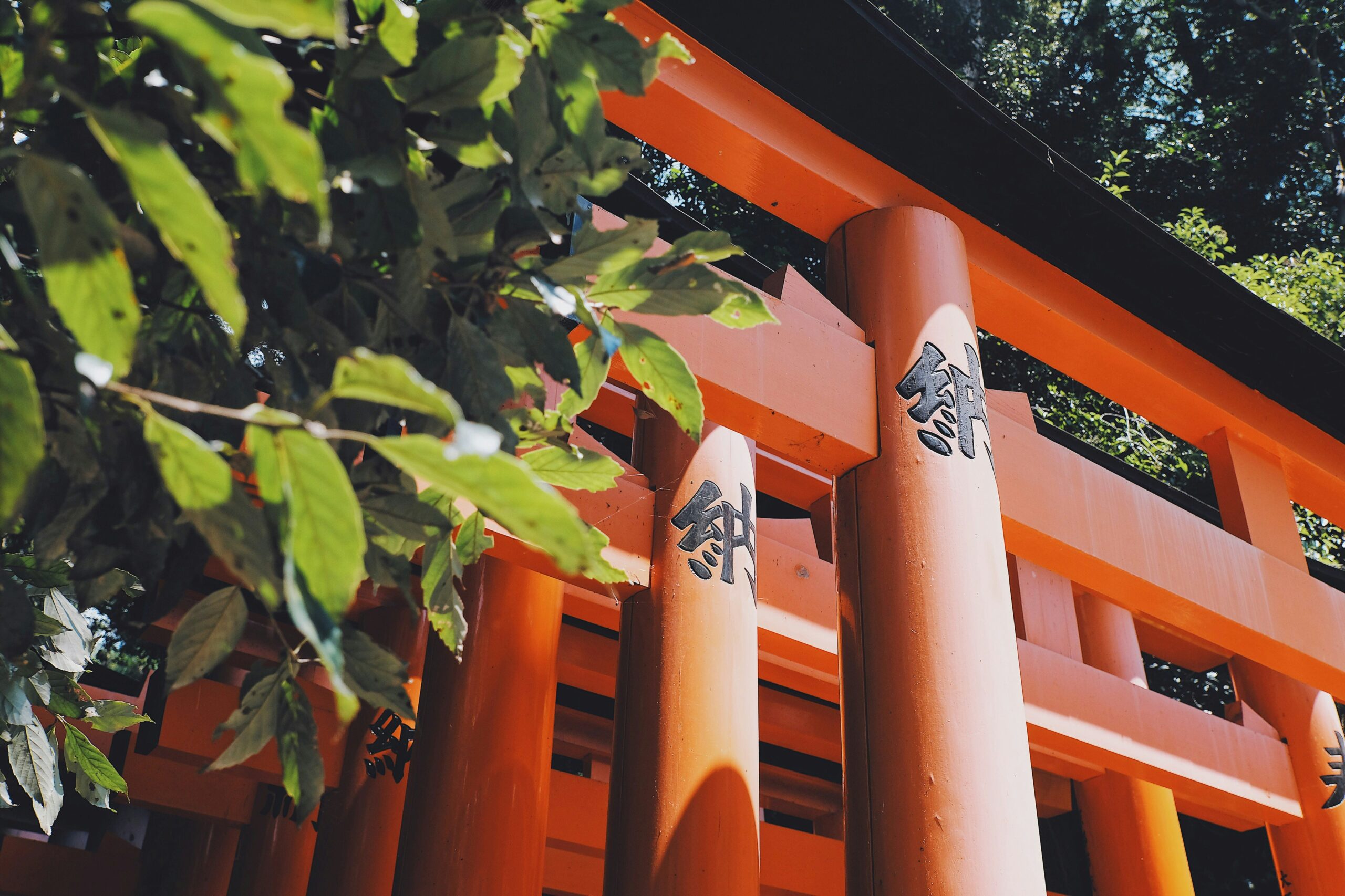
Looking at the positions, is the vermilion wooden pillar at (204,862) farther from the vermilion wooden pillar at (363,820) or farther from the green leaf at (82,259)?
the green leaf at (82,259)

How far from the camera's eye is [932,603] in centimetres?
257

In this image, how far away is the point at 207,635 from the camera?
0.94 m

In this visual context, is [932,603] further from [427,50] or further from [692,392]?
[427,50]

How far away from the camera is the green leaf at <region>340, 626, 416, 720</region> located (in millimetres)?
885

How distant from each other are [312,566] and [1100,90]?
11792mm

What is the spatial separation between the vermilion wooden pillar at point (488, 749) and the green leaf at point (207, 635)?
2.78m

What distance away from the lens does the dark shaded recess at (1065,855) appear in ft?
28.6

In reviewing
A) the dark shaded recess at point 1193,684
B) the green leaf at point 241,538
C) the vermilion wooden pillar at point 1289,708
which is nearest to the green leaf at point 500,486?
the green leaf at point 241,538

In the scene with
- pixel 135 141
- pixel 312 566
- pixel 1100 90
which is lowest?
pixel 312 566

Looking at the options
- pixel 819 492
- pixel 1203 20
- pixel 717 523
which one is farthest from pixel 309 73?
pixel 1203 20

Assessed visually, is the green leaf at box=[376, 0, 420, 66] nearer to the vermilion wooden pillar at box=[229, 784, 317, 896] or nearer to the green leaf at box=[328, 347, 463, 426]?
the green leaf at box=[328, 347, 463, 426]

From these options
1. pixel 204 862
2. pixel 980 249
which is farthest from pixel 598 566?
pixel 204 862

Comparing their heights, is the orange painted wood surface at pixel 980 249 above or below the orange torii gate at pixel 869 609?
above

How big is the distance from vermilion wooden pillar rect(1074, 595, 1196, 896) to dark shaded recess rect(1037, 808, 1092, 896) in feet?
7.97
